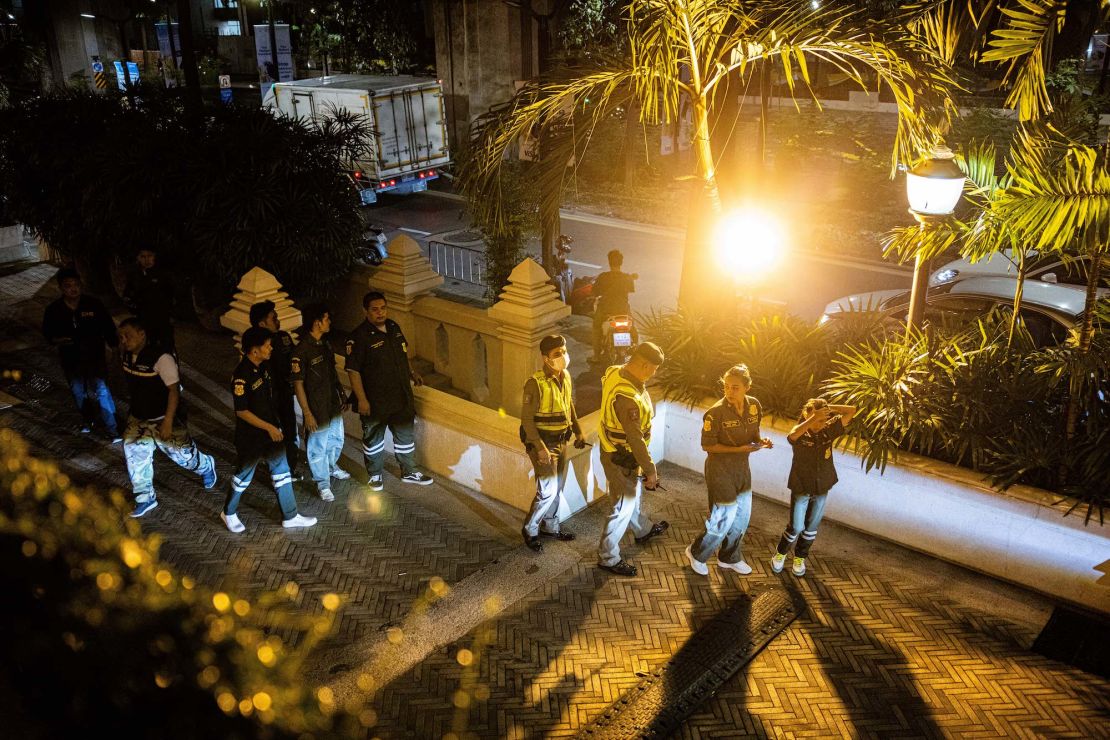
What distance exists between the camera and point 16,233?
1577 cm

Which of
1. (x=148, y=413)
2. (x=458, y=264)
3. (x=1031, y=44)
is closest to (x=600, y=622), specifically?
(x=148, y=413)

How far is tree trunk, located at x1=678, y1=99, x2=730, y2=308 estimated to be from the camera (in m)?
7.86

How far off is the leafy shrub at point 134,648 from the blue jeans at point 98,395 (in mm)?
1553

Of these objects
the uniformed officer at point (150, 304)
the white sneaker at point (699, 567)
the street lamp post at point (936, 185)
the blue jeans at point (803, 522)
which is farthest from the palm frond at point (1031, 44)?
the uniformed officer at point (150, 304)

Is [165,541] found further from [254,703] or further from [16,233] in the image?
[16,233]

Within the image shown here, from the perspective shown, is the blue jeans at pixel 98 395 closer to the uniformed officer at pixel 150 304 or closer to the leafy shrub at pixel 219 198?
the uniformed officer at pixel 150 304

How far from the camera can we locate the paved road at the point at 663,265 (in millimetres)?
14633

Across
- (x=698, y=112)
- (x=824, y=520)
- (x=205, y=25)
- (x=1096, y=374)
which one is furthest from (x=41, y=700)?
(x=205, y=25)

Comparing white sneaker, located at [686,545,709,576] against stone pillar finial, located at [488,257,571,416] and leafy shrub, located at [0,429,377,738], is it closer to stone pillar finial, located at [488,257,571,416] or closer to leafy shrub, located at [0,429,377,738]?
stone pillar finial, located at [488,257,571,416]

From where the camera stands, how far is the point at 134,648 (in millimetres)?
5625

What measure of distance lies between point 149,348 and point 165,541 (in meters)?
1.51

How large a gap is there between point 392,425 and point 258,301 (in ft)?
6.44

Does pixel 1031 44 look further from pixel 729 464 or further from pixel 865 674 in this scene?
pixel 865 674

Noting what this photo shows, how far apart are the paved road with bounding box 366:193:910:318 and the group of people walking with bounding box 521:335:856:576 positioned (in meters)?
6.23
